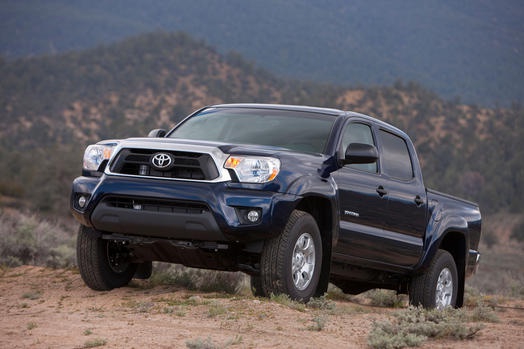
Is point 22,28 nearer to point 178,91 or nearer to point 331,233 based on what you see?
point 178,91

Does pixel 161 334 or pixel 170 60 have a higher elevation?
pixel 170 60

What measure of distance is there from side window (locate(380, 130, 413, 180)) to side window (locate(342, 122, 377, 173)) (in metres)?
0.21

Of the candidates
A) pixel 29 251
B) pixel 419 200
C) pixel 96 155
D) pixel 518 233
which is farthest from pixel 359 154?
pixel 518 233

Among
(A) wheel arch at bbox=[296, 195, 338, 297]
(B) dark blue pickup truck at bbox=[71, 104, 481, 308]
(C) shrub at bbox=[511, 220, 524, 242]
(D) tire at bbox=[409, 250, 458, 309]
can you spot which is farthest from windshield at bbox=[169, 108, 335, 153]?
(C) shrub at bbox=[511, 220, 524, 242]

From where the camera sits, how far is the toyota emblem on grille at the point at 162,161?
23.6 feet

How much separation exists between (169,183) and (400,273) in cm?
341

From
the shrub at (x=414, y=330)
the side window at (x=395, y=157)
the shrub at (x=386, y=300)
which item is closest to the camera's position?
the shrub at (x=414, y=330)

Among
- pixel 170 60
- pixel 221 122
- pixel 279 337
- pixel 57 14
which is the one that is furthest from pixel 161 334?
pixel 57 14

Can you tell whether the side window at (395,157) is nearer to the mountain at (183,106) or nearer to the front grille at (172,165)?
the front grille at (172,165)

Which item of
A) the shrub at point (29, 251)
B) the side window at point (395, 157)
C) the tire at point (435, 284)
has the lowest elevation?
the shrub at point (29, 251)

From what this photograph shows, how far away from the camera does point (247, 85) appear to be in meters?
74.4

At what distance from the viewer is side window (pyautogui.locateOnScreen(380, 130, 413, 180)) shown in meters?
9.06

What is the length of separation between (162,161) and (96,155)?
864 mm

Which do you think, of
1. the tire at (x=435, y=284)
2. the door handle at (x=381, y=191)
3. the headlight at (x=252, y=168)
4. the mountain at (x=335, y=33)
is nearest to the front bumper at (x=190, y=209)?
the headlight at (x=252, y=168)
